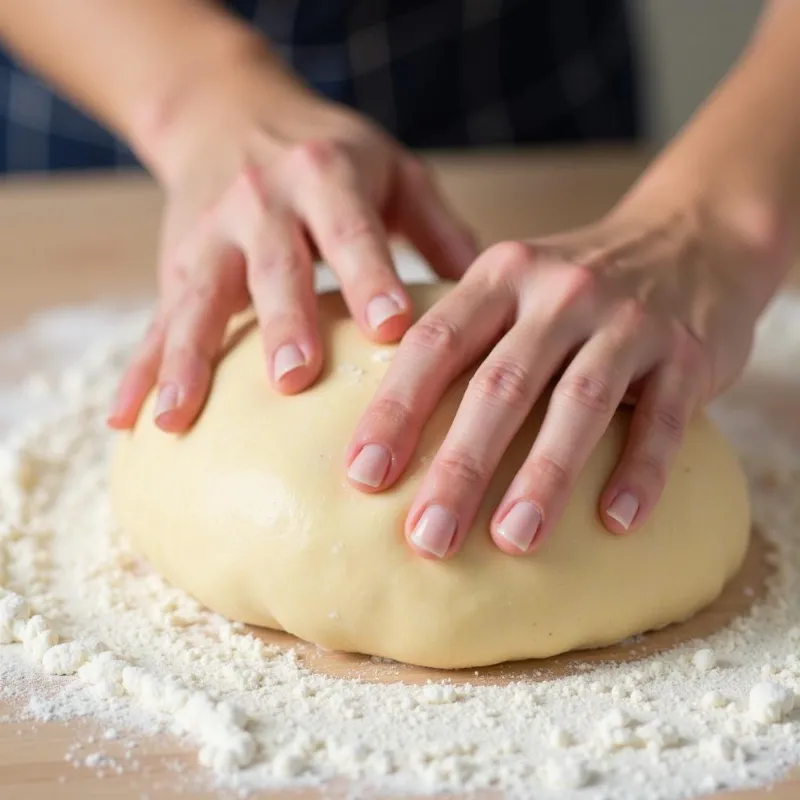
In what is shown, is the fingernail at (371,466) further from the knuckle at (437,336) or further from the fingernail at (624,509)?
the fingernail at (624,509)

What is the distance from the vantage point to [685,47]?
351cm

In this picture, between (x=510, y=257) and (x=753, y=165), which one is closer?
(x=510, y=257)

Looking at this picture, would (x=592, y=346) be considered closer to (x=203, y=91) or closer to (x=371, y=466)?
(x=371, y=466)

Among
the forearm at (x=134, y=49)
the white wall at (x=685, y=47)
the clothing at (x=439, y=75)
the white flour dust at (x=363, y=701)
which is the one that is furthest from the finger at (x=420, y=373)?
the white wall at (x=685, y=47)

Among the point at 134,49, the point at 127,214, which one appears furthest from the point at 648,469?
the point at 127,214

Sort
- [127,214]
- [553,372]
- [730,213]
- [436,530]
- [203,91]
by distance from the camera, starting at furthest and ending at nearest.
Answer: [127,214], [203,91], [730,213], [553,372], [436,530]

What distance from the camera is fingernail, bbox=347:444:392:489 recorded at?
3.37 feet

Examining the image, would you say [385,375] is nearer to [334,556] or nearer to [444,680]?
[334,556]

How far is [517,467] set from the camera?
1067mm

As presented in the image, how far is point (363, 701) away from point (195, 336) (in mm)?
448

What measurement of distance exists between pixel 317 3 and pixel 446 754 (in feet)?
4.86

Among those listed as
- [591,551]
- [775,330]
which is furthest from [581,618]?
[775,330]

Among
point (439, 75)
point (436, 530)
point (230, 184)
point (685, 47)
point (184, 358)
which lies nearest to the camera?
point (436, 530)

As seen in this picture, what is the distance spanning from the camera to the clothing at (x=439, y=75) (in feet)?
6.73
